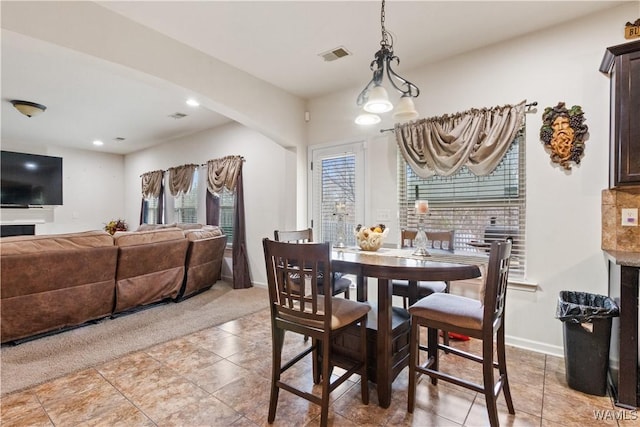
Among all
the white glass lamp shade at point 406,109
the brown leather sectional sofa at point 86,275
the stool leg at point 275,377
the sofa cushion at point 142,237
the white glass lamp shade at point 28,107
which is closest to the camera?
the stool leg at point 275,377

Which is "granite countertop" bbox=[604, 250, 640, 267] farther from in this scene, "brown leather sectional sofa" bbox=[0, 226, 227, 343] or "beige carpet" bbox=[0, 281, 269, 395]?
"brown leather sectional sofa" bbox=[0, 226, 227, 343]

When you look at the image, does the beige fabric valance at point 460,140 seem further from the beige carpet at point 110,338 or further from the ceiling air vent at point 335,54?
the beige carpet at point 110,338

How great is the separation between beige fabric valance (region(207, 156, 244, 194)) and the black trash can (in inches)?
176

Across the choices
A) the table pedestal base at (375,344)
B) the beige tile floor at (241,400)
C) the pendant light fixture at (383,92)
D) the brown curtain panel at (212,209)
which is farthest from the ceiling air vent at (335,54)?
the brown curtain panel at (212,209)

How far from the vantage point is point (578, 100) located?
257 centimetres

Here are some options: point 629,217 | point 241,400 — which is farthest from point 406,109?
point 241,400

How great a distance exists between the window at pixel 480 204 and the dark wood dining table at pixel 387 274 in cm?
104

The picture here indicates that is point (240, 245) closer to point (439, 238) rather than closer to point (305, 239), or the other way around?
point (305, 239)

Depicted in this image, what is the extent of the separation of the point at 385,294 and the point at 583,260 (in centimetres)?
190

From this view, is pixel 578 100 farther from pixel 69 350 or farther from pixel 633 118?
pixel 69 350

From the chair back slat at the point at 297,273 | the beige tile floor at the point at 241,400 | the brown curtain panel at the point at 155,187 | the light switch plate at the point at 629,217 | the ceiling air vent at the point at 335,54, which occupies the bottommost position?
the beige tile floor at the point at 241,400

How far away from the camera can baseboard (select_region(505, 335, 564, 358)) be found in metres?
2.66

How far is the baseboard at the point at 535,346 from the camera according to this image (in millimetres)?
2656

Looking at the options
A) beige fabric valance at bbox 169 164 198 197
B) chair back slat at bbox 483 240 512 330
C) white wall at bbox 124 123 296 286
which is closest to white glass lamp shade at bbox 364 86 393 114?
chair back slat at bbox 483 240 512 330
